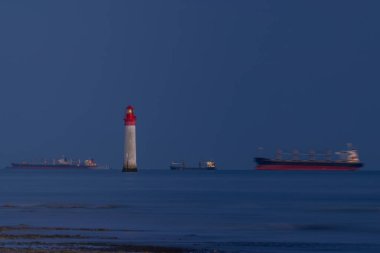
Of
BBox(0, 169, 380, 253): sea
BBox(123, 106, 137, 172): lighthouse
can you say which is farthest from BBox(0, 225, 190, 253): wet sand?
BBox(123, 106, 137, 172): lighthouse

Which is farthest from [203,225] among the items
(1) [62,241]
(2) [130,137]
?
(2) [130,137]

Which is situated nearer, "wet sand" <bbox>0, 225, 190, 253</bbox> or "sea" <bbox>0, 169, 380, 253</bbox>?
"wet sand" <bbox>0, 225, 190, 253</bbox>

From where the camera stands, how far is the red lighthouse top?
142m

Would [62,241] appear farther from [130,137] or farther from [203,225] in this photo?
[130,137]

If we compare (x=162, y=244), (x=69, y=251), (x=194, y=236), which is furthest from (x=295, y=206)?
(x=69, y=251)

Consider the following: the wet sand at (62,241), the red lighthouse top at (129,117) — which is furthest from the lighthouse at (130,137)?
the wet sand at (62,241)

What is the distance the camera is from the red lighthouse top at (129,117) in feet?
468

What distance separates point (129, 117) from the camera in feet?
469

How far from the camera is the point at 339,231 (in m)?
45.7

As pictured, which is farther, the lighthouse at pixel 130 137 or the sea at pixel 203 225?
the lighthouse at pixel 130 137

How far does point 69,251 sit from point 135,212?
2665cm

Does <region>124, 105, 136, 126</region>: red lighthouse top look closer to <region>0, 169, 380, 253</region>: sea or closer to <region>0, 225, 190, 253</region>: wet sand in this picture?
<region>0, 169, 380, 253</region>: sea

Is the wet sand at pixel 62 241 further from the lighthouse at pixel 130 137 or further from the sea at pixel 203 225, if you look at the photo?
the lighthouse at pixel 130 137

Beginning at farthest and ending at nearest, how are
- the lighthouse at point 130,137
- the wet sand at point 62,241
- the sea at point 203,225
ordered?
the lighthouse at point 130,137, the sea at point 203,225, the wet sand at point 62,241
